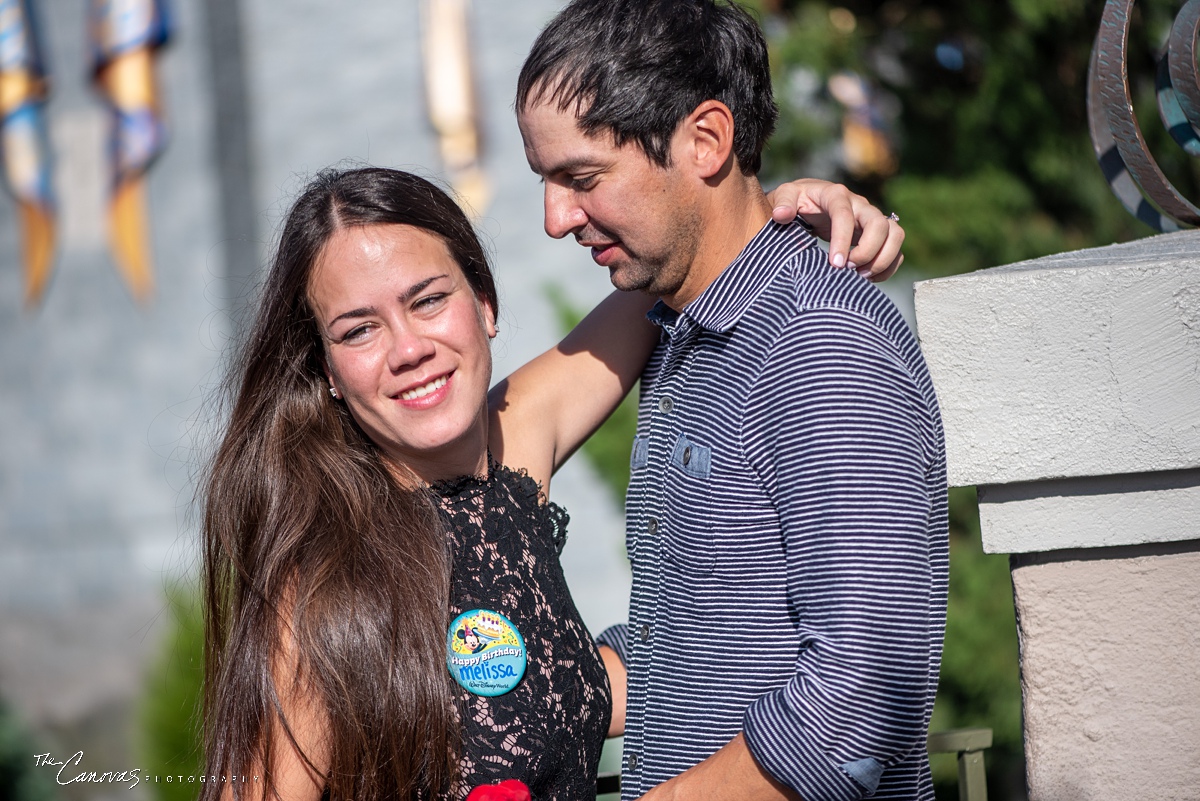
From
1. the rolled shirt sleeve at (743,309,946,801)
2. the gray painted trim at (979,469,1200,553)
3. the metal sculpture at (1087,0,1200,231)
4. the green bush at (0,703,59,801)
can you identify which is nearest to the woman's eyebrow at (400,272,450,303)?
the rolled shirt sleeve at (743,309,946,801)

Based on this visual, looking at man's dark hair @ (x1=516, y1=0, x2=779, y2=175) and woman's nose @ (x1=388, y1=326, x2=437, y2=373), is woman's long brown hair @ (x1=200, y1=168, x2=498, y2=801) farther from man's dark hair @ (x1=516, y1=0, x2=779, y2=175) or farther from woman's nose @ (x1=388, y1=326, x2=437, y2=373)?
man's dark hair @ (x1=516, y1=0, x2=779, y2=175)

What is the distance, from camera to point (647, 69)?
1.80 metres

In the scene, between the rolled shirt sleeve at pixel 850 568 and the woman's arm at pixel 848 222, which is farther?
the woman's arm at pixel 848 222

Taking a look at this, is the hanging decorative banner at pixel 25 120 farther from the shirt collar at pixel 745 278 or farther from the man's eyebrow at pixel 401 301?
the shirt collar at pixel 745 278

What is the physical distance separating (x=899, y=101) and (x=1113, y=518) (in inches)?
122

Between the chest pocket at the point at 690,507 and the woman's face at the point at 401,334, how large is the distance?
45 centimetres

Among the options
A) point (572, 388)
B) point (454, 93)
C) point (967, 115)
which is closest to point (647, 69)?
point (572, 388)

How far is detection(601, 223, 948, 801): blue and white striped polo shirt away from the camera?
4.81 feet

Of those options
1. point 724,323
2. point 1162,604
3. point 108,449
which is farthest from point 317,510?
point 108,449

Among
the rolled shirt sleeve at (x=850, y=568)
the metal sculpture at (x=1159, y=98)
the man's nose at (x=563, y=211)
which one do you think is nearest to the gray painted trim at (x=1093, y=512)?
the rolled shirt sleeve at (x=850, y=568)

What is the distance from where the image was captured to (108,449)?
855cm

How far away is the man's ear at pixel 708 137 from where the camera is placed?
1.85 metres

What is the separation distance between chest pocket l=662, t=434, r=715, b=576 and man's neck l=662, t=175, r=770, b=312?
0.27m

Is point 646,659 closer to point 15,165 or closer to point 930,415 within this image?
point 930,415
